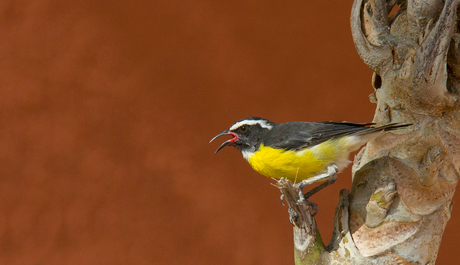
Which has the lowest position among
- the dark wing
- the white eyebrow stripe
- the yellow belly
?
the yellow belly

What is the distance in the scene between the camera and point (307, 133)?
1540mm

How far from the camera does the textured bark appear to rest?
1420mm

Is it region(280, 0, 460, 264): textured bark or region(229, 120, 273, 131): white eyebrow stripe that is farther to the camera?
region(229, 120, 273, 131): white eyebrow stripe

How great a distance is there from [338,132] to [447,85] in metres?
0.39

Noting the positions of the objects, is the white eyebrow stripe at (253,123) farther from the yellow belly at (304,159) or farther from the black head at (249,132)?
the yellow belly at (304,159)

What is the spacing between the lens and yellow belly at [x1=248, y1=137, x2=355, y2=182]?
1.49 m

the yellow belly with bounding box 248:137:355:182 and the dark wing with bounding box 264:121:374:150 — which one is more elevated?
the dark wing with bounding box 264:121:374:150

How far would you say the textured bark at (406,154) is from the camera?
1.42 meters

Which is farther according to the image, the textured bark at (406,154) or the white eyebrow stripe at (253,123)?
the white eyebrow stripe at (253,123)

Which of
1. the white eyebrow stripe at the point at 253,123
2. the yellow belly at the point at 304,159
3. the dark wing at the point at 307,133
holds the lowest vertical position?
the yellow belly at the point at 304,159

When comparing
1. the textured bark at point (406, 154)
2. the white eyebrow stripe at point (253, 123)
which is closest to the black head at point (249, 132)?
the white eyebrow stripe at point (253, 123)

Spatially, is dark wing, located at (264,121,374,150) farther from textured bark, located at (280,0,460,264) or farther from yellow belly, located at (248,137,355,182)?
textured bark, located at (280,0,460,264)

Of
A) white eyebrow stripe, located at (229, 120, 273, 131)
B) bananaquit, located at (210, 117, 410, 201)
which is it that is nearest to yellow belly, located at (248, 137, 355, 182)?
bananaquit, located at (210, 117, 410, 201)

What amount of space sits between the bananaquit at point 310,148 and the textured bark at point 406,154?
9cm
